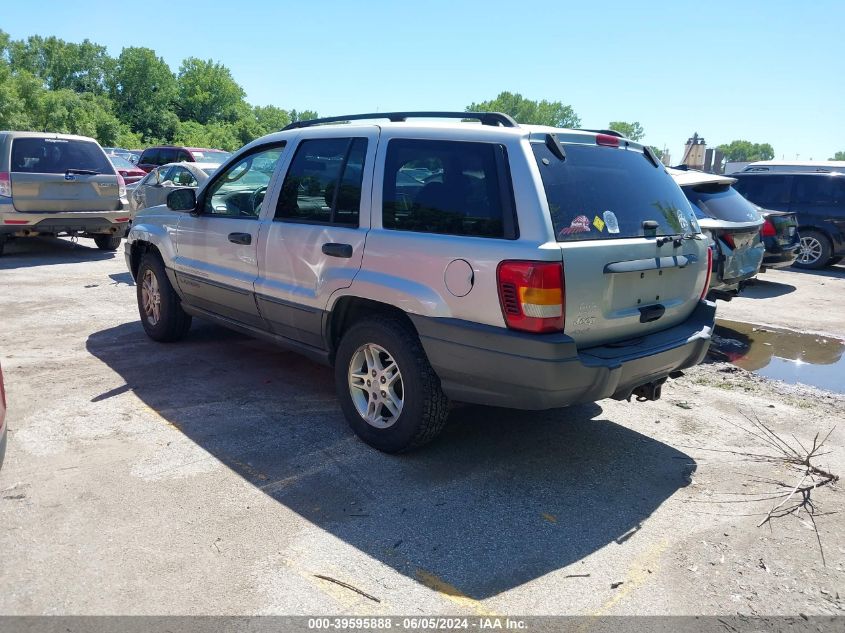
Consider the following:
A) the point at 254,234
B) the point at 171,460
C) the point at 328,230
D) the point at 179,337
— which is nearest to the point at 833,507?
the point at 328,230

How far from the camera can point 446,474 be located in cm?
387

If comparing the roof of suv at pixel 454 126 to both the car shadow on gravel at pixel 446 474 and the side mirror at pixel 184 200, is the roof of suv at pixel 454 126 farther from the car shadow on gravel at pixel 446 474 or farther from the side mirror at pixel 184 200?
the car shadow on gravel at pixel 446 474

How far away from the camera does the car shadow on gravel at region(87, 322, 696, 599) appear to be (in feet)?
10.3

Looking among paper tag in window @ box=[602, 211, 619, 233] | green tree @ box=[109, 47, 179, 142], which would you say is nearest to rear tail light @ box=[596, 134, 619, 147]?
paper tag in window @ box=[602, 211, 619, 233]

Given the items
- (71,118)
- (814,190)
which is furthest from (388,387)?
(71,118)

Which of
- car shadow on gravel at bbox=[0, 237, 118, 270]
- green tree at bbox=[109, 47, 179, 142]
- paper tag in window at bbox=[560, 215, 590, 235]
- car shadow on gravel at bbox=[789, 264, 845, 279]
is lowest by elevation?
car shadow on gravel at bbox=[789, 264, 845, 279]

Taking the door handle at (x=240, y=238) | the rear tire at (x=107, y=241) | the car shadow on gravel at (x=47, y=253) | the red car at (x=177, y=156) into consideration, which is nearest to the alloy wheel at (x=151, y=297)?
the door handle at (x=240, y=238)

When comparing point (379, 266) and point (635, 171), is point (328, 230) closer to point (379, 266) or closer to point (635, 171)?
point (379, 266)

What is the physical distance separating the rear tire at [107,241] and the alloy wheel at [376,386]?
32.0ft

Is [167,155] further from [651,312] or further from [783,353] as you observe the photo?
[651,312]

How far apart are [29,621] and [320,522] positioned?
49.6 inches

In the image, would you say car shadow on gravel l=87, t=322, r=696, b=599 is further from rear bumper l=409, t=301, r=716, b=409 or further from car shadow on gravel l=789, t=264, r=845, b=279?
car shadow on gravel l=789, t=264, r=845, b=279

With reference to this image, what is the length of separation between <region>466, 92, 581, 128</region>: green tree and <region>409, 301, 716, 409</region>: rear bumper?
125671 millimetres

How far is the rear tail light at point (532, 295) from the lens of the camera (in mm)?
3309
